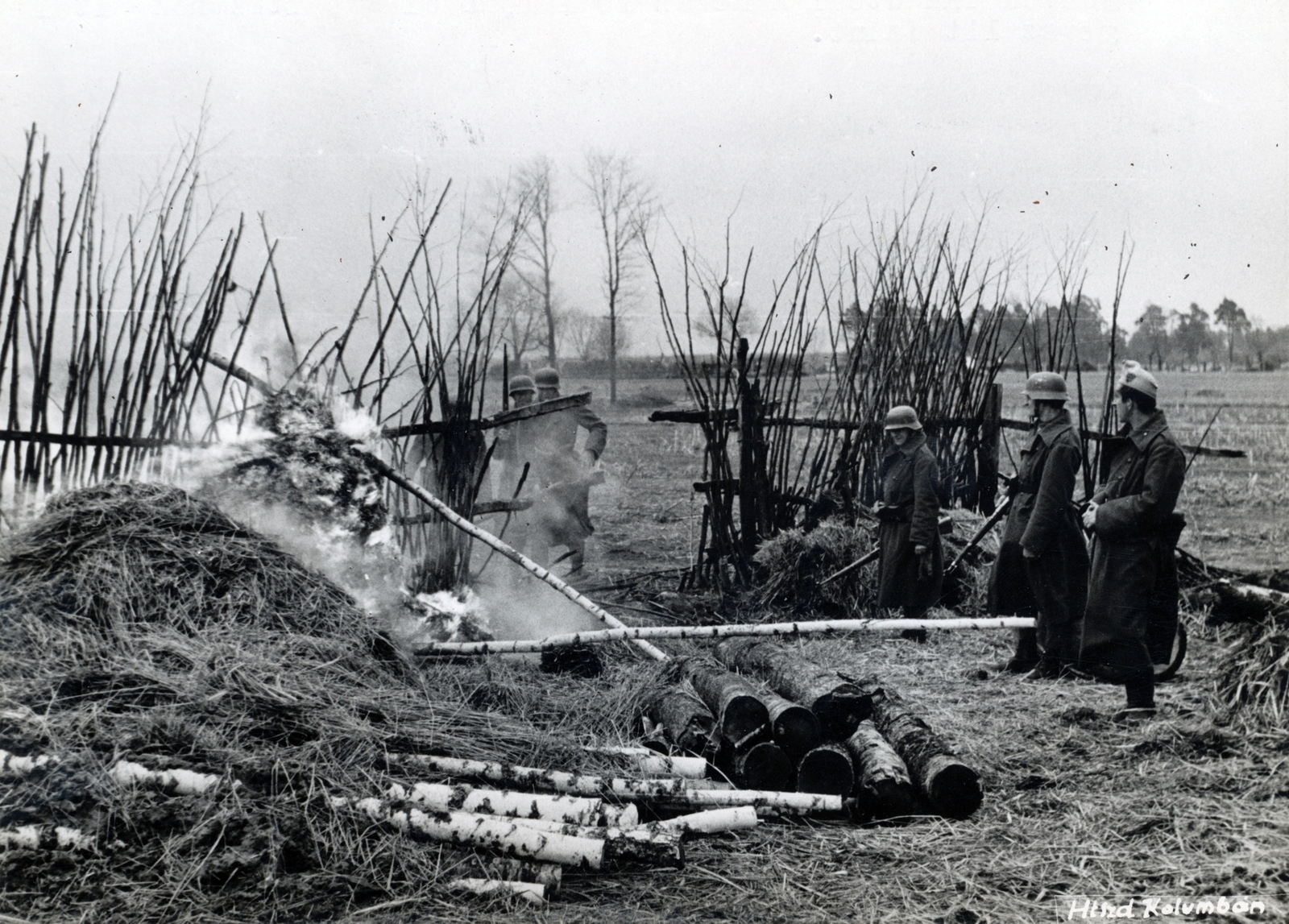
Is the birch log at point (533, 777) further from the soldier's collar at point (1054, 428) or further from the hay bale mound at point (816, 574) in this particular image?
the hay bale mound at point (816, 574)

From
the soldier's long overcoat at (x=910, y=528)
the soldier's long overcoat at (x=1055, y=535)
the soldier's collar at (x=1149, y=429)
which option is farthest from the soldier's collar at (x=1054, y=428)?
the soldier's long overcoat at (x=910, y=528)

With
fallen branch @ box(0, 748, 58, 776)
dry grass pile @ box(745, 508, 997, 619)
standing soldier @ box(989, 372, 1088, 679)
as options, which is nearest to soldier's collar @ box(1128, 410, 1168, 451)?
standing soldier @ box(989, 372, 1088, 679)

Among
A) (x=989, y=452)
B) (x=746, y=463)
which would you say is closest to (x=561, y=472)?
(x=746, y=463)

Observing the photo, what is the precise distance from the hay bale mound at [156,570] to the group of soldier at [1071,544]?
12.4ft

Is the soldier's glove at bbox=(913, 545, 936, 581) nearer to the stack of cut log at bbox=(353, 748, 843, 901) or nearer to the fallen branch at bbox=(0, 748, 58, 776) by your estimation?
the stack of cut log at bbox=(353, 748, 843, 901)

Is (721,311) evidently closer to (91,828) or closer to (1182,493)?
(91,828)

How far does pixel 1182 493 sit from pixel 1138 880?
925cm

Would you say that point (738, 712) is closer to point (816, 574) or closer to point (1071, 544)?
point (1071, 544)

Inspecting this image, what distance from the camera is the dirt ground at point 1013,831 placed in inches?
110

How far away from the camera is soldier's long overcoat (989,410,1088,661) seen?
5.25 m

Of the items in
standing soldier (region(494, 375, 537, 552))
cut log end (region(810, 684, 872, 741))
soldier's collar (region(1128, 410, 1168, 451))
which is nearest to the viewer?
cut log end (region(810, 684, 872, 741))

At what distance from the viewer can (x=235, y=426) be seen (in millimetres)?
5742

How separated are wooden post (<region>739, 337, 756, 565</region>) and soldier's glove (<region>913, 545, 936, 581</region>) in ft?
4.97

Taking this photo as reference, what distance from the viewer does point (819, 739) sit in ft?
12.1
